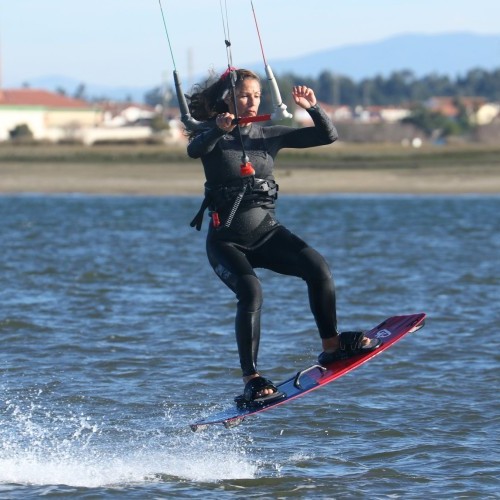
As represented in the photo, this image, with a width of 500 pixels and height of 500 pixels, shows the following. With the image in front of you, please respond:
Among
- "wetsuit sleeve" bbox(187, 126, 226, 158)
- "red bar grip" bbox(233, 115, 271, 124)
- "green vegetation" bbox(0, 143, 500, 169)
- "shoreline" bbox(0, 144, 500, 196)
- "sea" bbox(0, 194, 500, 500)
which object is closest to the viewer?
"red bar grip" bbox(233, 115, 271, 124)

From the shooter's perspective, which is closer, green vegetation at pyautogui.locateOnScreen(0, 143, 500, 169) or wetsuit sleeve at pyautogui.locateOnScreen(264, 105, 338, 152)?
wetsuit sleeve at pyautogui.locateOnScreen(264, 105, 338, 152)

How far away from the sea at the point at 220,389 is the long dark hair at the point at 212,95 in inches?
91.4

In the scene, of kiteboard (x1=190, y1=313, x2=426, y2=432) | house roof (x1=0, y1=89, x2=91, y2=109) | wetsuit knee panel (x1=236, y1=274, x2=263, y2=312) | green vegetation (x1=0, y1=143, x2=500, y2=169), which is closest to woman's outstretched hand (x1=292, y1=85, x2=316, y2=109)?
wetsuit knee panel (x1=236, y1=274, x2=263, y2=312)

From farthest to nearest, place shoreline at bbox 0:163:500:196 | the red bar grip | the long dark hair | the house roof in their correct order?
the house roof → shoreline at bbox 0:163:500:196 → the long dark hair → the red bar grip

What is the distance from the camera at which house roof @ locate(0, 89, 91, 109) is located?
107500 mm

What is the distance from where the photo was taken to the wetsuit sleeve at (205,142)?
7648 millimetres

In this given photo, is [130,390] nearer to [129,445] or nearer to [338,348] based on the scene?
[129,445]

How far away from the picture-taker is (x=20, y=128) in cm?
9244

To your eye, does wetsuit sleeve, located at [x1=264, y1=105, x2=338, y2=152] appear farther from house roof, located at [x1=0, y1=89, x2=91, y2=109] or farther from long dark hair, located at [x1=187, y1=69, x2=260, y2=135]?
A: house roof, located at [x1=0, y1=89, x2=91, y2=109]

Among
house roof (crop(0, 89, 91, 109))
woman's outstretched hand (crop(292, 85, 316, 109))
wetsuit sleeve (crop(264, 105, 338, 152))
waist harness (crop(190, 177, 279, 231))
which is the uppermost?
house roof (crop(0, 89, 91, 109))

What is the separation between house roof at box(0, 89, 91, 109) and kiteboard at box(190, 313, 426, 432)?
97.9 metres

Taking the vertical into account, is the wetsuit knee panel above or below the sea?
above

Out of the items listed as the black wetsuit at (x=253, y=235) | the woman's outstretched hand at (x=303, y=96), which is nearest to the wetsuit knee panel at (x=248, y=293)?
the black wetsuit at (x=253, y=235)

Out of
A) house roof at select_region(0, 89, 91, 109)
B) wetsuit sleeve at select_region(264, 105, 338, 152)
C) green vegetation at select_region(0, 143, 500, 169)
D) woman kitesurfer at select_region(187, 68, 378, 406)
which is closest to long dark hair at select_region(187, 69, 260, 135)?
woman kitesurfer at select_region(187, 68, 378, 406)
